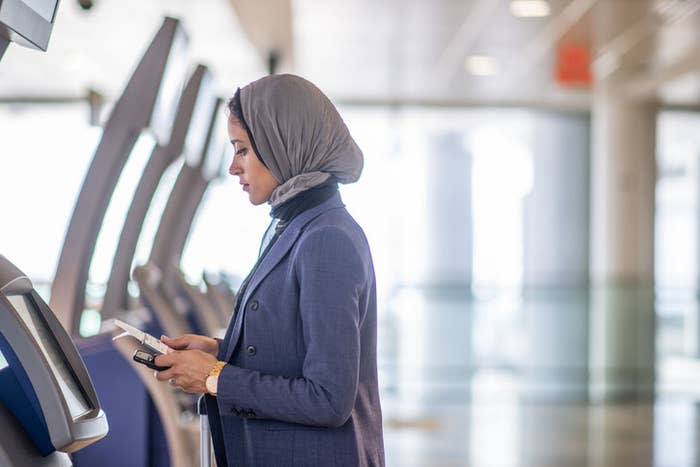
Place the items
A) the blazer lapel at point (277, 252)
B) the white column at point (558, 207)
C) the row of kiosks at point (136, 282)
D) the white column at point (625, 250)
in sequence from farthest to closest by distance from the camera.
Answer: the white column at point (558, 207)
the white column at point (625, 250)
the row of kiosks at point (136, 282)
the blazer lapel at point (277, 252)

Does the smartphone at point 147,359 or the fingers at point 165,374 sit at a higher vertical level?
the smartphone at point 147,359

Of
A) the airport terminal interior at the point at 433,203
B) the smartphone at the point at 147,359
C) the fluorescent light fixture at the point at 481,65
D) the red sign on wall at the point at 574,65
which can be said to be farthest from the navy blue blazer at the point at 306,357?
the fluorescent light fixture at the point at 481,65

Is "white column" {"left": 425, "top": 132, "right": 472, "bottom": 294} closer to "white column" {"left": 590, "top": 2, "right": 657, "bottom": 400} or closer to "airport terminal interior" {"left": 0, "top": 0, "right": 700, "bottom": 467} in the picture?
"airport terminal interior" {"left": 0, "top": 0, "right": 700, "bottom": 467}

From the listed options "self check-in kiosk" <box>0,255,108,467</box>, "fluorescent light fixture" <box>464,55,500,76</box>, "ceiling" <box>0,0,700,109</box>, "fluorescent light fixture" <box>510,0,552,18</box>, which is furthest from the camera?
"fluorescent light fixture" <box>464,55,500,76</box>

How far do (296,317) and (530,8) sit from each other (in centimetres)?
497

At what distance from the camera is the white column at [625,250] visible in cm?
1012

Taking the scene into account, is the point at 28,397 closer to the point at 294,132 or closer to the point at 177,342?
the point at 177,342

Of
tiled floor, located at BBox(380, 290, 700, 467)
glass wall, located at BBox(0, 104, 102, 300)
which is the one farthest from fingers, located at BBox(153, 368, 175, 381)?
tiled floor, located at BBox(380, 290, 700, 467)

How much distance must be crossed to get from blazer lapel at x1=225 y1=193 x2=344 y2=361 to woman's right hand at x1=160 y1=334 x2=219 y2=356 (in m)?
0.09

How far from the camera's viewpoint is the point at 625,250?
10125 millimetres

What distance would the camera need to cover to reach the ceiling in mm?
6371

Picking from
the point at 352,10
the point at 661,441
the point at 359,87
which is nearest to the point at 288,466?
the point at 352,10

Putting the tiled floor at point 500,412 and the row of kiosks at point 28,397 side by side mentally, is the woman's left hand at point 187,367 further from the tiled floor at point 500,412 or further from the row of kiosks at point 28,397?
the tiled floor at point 500,412

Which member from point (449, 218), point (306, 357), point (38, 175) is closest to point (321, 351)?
point (306, 357)
